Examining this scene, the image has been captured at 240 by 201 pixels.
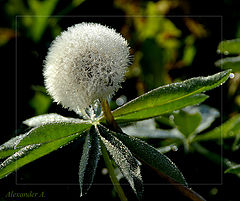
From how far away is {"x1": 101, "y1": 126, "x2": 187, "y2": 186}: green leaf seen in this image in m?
1.26

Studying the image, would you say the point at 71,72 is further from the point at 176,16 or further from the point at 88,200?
the point at 176,16

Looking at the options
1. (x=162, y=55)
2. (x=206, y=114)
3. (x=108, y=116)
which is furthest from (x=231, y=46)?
(x=108, y=116)

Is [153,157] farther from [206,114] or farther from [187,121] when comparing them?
[206,114]

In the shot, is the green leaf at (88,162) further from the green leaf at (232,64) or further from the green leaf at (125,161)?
the green leaf at (232,64)

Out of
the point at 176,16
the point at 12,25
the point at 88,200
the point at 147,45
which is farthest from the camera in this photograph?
the point at 176,16

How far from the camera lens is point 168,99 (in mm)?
1466

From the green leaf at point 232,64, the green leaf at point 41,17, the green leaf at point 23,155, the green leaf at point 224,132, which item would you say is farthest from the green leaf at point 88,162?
the green leaf at point 41,17

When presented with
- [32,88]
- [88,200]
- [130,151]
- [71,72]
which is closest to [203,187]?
[88,200]

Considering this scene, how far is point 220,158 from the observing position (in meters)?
2.13

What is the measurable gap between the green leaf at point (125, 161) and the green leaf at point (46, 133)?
12cm

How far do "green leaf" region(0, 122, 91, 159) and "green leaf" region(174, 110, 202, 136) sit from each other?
0.64m

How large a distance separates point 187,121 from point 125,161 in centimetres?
80

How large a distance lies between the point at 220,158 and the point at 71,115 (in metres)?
0.97

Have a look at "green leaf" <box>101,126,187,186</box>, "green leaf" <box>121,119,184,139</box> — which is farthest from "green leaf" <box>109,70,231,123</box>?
"green leaf" <box>121,119,184,139</box>
